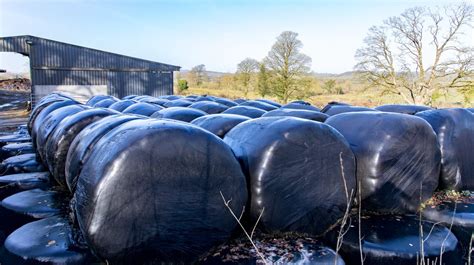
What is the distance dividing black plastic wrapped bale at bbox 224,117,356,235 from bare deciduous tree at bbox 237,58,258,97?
34453 mm

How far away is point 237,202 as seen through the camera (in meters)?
3.18

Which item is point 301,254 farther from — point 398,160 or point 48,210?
point 48,210

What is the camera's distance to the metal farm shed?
2134cm

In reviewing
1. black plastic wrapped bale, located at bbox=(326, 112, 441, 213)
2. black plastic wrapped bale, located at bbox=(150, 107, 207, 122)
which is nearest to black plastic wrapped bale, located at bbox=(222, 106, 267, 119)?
black plastic wrapped bale, located at bbox=(150, 107, 207, 122)

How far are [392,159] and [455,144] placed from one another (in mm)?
1675

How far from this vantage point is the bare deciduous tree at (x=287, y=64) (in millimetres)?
30469

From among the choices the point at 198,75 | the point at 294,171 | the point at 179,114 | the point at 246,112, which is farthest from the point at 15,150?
the point at 198,75

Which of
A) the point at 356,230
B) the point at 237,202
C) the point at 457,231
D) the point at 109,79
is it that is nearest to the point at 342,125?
the point at 356,230

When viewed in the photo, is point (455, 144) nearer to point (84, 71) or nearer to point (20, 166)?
point (20, 166)

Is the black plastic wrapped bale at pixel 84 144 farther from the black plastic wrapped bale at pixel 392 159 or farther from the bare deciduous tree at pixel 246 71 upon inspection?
the bare deciduous tree at pixel 246 71

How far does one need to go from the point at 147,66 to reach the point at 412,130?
23.3 meters

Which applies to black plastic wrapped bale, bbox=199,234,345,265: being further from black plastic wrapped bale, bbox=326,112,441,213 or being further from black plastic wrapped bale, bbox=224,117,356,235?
black plastic wrapped bale, bbox=326,112,441,213

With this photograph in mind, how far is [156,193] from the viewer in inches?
110

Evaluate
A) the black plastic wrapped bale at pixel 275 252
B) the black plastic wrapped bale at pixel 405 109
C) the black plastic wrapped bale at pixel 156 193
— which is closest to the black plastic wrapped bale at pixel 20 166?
the black plastic wrapped bale at pixel 156 193
